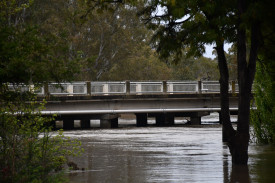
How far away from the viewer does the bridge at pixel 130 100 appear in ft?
116

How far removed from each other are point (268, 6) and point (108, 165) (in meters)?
6.18

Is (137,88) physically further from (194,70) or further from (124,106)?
(194,70)

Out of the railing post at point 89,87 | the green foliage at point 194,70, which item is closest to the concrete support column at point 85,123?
the railing post at point 89,87

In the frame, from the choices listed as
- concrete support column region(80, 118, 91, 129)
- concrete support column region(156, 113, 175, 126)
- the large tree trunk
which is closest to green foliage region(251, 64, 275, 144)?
the large tree trunk

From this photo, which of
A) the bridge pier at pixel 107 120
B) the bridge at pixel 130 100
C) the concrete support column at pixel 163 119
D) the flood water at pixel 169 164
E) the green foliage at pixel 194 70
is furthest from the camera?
the green foliage at pixel 194 70

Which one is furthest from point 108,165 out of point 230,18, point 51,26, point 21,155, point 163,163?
point 51,26

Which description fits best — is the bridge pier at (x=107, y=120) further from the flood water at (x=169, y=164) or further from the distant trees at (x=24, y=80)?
the distant trees at (x=24, y=80)

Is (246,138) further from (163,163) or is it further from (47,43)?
(47,43)

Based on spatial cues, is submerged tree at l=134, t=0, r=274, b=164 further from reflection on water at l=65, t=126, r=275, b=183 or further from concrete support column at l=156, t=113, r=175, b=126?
concrete support column at l=156, t=113, r=175, b=126

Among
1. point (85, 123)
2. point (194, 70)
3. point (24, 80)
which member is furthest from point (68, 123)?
point (194, 70)

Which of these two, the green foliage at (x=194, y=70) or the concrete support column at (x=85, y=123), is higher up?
the green foliage at (x=194, y=70)

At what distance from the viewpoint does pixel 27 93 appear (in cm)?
975

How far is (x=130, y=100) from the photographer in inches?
1448

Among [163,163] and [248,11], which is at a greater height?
[248,11]
